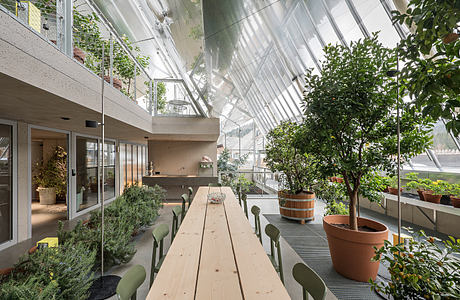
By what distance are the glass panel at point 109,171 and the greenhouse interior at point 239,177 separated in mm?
67

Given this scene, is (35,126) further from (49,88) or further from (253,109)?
(253,109)

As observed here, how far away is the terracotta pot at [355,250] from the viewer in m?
2.69

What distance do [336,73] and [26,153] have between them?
5610 millimetres

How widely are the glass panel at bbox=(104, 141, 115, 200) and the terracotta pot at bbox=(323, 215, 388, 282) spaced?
7009 millimetres

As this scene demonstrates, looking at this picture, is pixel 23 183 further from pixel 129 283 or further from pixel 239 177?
pixel 239 177

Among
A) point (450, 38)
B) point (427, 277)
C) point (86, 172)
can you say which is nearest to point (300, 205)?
point (427, 277)

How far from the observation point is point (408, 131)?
244cm

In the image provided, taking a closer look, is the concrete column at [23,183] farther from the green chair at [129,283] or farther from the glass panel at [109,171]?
the green chair at [129,283]

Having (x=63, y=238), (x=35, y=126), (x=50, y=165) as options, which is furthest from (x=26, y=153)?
(x=50, y=165)

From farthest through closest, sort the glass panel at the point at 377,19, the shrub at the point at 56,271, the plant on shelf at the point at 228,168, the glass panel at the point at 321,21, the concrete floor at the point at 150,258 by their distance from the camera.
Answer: the plant on shelf at the point at 228,168 < the glass panel at the point at 321,21 < the glass panel at the point at 377,19 < the concrete floor at the point at 150,258 < the shrub at the point at 56,271

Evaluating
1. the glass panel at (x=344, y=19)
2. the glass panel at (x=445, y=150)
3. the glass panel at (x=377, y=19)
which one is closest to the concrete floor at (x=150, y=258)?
the glass panel at (x=445, y=150)

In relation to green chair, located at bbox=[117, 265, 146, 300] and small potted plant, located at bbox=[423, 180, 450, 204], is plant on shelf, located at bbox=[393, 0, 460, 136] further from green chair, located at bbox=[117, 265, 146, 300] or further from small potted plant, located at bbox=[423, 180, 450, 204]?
small potted plant, located at bbox=[423, 180, 450, 204]

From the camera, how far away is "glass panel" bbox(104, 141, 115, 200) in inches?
293

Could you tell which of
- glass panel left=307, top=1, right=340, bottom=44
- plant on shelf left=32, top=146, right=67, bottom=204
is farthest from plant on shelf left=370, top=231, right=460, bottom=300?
plant on shelf left=32, top=146, right=67, bottom=204
